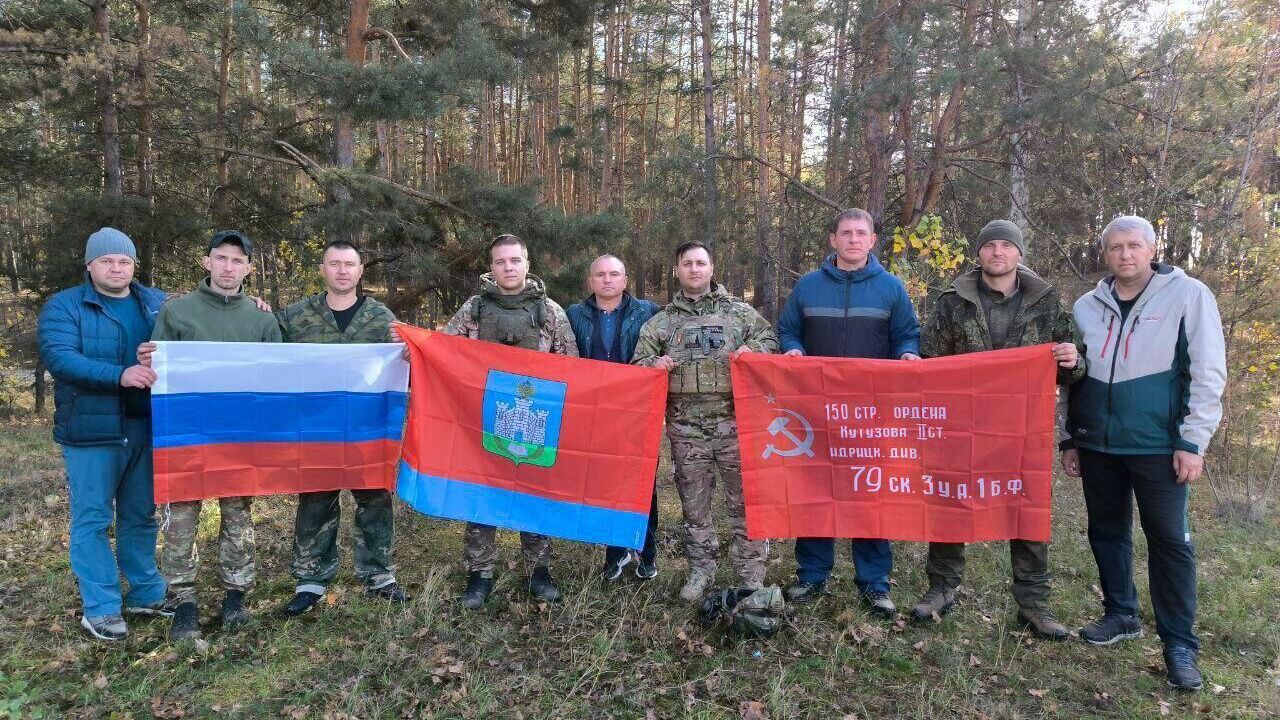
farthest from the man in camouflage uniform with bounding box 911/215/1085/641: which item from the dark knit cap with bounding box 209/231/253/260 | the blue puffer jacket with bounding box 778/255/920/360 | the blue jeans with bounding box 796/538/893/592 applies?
the dark knit cap with bounding box 209/231/253/260

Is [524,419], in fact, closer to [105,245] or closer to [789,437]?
[789,437]

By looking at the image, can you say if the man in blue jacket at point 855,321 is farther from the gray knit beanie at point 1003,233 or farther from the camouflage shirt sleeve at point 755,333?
the gray knit beanie at point 1003,233

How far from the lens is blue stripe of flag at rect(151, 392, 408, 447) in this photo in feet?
13.8

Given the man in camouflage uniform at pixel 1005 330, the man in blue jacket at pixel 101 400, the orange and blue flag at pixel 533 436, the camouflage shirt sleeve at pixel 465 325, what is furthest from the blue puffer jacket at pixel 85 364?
the man in camouflage uniform at pixel 1005 330

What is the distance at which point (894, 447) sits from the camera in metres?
4.49

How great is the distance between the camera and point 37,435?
41.1 ft

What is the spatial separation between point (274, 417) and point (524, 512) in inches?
70.7

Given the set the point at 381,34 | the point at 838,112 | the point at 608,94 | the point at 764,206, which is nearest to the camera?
the point at 838,112

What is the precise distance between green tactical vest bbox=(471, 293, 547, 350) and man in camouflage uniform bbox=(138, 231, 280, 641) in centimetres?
147

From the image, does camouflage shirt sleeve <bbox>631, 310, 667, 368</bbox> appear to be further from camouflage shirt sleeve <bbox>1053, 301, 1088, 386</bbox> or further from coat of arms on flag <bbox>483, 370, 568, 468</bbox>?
camouflage shirt sleeve <bbox>1053, 301, 1088, 386</bbox>

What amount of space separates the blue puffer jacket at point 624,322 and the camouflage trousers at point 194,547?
250 centimetres

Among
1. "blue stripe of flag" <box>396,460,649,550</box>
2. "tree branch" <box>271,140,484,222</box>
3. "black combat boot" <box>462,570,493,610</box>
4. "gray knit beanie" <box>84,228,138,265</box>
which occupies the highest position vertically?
"tree branch" <box>271,140,484,222</box>

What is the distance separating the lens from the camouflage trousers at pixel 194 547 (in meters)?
4.16

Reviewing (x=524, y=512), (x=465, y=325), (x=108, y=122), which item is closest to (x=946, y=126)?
(x=465, y=325)
